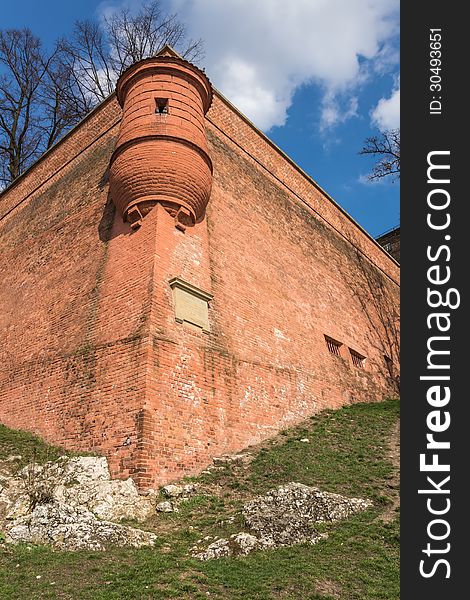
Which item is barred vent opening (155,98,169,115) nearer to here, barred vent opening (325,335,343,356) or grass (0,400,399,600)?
A: barred vent opening (325,335,343,356)

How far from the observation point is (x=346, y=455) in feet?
29.0

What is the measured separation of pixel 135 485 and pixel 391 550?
134 inches

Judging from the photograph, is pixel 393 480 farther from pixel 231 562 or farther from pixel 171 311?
pixel 171 311

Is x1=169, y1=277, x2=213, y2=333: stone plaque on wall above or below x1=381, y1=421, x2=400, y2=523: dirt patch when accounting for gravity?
above

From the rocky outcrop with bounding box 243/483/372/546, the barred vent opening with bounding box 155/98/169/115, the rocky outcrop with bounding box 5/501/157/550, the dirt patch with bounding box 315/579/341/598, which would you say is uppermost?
the barred vent opening with bounding box 155/98/169/115

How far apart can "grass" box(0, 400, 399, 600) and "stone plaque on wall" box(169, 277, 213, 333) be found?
259 cm

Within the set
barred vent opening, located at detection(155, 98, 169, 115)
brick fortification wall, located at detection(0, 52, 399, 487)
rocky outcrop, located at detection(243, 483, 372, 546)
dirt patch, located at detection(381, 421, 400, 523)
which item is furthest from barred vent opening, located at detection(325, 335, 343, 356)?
rocky outcrop, located at detection(243, 483, 372, 546)

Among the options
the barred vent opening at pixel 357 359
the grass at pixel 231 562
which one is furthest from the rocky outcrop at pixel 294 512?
the barred vent opening at pixel 357 359

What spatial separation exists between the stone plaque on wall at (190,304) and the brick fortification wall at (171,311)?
0.47 ft

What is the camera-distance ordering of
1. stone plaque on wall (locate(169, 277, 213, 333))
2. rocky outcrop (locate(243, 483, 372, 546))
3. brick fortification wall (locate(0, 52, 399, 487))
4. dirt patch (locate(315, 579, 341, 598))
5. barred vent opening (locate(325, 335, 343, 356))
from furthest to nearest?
barred vent opening (locate(325, 335, 343, 356)) < stone plaque on wall (locate(169, 277, 213, 333)) < brick fortification wall (locate(0, 52, 399, 487)) < rocky outcrop (locate(243, 483, 372, 546)) < dirt patch (locate(315, 579, 341, 598))

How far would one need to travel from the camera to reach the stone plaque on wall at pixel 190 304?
29.8 feet

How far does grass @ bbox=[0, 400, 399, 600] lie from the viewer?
4.67 metres

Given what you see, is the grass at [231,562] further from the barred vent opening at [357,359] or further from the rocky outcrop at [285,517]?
the barred vent opening at [357,359]

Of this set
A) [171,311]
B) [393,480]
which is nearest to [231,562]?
[393,480]
